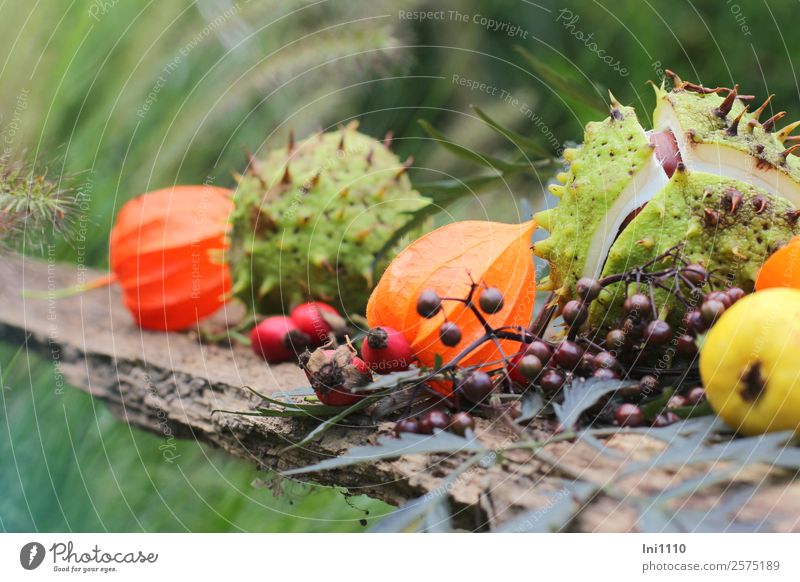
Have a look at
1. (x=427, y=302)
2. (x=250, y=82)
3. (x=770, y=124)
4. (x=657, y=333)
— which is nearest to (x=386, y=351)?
(x=427, y=302)

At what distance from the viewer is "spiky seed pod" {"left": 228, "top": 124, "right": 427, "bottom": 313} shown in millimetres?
592

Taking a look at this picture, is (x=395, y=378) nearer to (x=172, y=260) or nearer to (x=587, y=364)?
(x=587, y=364)

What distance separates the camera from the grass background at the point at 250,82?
0.65 metres

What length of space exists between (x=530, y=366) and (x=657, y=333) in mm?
61

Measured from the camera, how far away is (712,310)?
39cm

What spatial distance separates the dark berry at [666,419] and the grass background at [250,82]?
0.27 meters

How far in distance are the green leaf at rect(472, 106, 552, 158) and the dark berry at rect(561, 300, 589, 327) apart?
0.20 m

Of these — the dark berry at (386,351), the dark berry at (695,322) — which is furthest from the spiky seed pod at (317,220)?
the dark berry at (695,322)

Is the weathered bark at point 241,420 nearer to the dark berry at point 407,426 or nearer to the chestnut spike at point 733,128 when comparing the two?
the dark berry at point 407,426

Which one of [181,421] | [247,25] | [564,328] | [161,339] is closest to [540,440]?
[564,328]

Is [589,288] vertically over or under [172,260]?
under

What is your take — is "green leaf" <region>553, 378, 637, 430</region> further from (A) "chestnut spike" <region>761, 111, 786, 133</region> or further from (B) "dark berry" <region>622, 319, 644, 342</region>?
(A) "chestnut spike" <region>761, 111, 786, 133</region>

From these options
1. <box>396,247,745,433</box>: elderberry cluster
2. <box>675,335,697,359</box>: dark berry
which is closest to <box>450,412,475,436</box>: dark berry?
<box>396,247,745,433</box>: elderberry cluster
